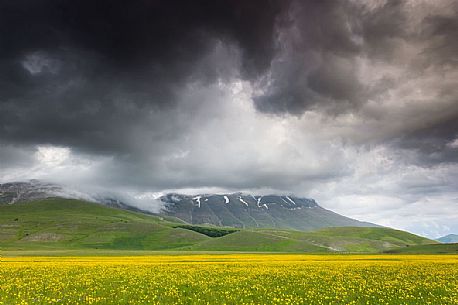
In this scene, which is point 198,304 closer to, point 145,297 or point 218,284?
point 145,297

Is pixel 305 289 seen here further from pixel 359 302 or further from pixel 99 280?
pixel 99 280

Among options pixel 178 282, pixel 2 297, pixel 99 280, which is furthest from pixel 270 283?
pixel 2 297

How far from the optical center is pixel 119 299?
80.6 feet

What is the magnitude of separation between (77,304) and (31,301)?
14.1ft

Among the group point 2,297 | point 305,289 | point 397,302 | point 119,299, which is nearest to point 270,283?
point 305,289

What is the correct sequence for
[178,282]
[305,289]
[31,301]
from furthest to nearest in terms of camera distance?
[178,282] → [305,289] → [31,301]

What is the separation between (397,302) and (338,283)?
870 cm

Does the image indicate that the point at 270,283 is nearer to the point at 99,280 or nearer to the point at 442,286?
the point at 442,286

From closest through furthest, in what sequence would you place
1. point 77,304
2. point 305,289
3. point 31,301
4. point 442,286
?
point 77,304 → point 31,301 → point 305,289 → point 442,286

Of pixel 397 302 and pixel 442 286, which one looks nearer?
pixel 397 302

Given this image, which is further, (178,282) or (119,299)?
(178,282)

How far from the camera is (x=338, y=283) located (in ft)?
105

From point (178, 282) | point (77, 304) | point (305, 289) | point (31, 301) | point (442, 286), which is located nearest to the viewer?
point (77, 304)

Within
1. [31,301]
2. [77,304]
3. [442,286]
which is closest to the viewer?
[77,304]
